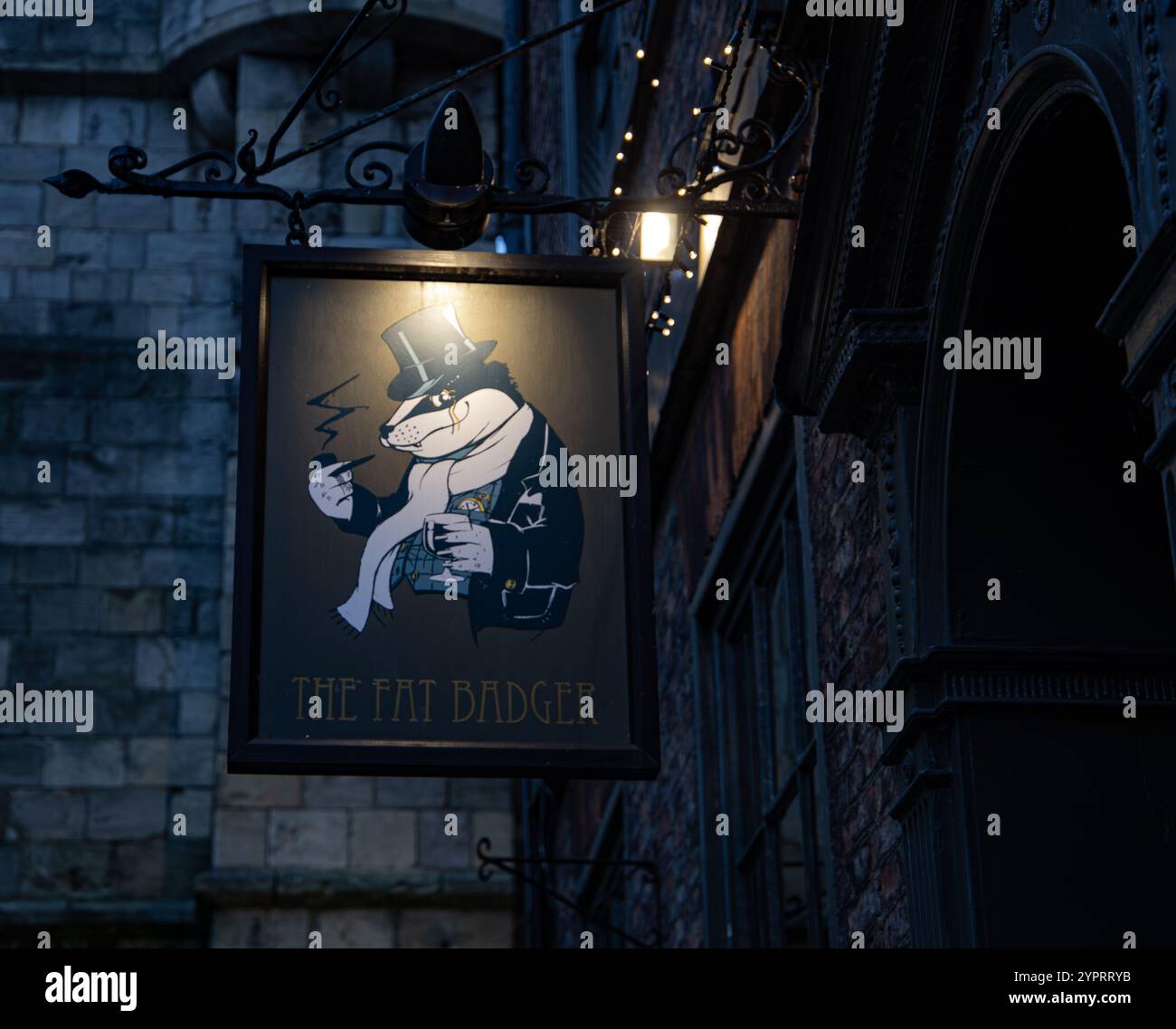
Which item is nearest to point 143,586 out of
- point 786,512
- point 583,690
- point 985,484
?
point 786,512

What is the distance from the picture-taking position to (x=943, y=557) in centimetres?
543

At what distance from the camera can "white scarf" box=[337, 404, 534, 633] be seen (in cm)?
587

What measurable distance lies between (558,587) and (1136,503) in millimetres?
1605

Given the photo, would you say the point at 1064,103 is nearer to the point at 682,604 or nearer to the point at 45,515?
the point at 682,604

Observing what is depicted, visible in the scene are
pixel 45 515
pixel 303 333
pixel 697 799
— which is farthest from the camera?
pixel 45 515

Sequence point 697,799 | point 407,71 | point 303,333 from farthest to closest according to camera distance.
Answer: point 407,71 < point 697,799 < point 303,333

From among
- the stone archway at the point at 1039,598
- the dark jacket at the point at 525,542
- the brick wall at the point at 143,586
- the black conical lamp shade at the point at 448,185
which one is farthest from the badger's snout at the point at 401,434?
the brick wall at the point at 143,586

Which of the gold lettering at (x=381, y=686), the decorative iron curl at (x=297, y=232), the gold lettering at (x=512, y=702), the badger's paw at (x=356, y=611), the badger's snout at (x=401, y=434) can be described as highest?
the decorative iron curl at (x=297, y=232)

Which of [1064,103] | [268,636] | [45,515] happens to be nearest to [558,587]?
[268,636]

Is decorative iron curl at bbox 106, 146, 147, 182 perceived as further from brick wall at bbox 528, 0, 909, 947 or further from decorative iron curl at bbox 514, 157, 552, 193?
brick wall at bbox 528, 0, 909, 947

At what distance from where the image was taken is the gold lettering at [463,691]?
18.7 feet

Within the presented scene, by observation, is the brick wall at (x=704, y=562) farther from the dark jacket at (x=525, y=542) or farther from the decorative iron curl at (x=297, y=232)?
the decorative iron curl at (x=297, y=232)

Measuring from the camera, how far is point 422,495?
19.7ft

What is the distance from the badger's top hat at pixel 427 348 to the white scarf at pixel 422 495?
23 centimetres
